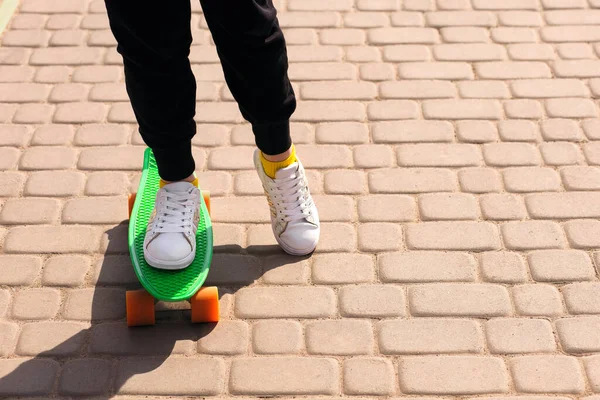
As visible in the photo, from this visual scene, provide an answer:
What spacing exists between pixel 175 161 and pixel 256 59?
0.51 m

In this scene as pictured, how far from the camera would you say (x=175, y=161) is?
2803mm

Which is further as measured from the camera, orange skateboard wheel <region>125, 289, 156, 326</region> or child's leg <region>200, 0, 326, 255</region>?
orange skateboard wheel <region>125, 289, 156, 326</region>

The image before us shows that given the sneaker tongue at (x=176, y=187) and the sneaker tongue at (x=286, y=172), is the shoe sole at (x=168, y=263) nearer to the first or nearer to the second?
the sneaker tongue at (x=176, y=187)

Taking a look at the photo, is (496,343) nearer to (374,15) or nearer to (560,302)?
(560,302)

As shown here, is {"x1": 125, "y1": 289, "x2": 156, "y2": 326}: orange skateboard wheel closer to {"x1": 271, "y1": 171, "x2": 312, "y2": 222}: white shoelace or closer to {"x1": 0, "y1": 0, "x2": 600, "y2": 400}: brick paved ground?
{"x1": 0, "y1": 0, "x2": 600, "y2": 400}: brick paved ground

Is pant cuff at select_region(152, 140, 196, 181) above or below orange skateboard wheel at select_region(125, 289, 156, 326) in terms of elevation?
above

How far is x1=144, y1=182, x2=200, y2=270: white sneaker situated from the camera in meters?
2.75

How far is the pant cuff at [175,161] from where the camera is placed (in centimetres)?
276

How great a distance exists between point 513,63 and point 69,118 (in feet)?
6.88

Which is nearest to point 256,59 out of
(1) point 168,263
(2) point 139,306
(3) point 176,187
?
(3) point 176,187

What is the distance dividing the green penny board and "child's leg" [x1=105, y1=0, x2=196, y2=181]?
0.26m

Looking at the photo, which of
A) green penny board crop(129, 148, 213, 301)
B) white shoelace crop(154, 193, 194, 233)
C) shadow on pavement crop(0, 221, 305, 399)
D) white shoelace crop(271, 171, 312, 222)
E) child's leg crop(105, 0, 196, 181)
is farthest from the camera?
white shoelace crop(271, 171, 312, 222)

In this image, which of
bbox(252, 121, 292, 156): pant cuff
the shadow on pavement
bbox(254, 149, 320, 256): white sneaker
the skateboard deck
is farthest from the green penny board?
bbox(252, 121, 292, 156): pant cuff

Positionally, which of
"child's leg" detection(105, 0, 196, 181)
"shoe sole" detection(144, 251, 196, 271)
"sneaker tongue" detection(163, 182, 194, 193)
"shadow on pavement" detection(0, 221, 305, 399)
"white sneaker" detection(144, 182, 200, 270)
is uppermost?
"child's leg" detection(105, 0, 196, 181)
